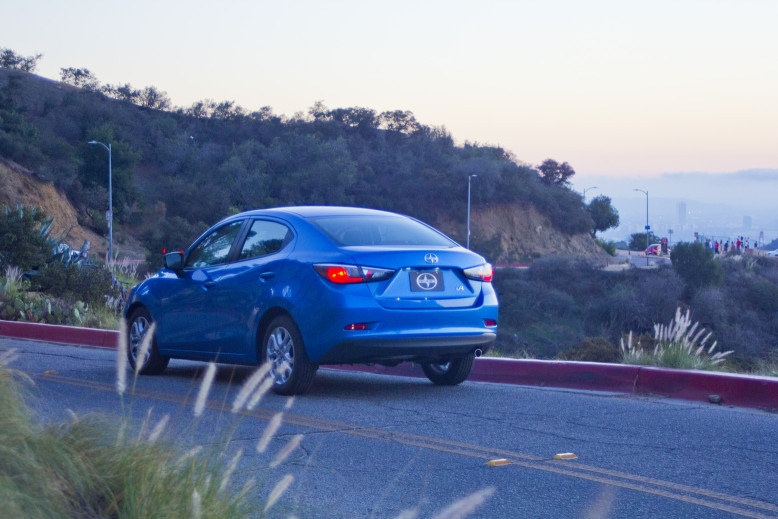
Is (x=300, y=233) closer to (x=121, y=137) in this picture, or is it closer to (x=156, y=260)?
(x=156, y=260)

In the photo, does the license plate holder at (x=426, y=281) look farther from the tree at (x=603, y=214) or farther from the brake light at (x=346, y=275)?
the tree at (x=603, y=214)

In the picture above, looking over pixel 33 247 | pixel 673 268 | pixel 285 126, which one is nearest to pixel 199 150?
pixel 285 126

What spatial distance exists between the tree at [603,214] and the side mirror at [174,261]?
2968 inches

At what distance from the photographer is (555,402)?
25.6 ft

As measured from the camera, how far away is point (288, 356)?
7887 mm

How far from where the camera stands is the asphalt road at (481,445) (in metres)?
4.69

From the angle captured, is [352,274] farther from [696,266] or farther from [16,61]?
[16,61]

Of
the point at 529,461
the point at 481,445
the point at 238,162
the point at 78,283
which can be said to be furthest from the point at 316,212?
the point at 238,162

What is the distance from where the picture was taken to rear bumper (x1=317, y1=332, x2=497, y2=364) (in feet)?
24.6

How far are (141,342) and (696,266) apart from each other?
41.5 m

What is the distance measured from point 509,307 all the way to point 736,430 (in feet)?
130

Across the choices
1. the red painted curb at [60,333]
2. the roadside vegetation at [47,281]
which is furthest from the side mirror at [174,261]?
the roadside vegetation at [47,281]

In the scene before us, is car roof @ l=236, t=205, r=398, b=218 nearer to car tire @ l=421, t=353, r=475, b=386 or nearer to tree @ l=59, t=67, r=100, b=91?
car tire @ l=421, t=353, r=475, b=386

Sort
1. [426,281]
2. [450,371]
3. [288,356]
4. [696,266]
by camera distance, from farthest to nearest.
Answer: [696,266]
[450,371]
[288,356]
[426,281]
